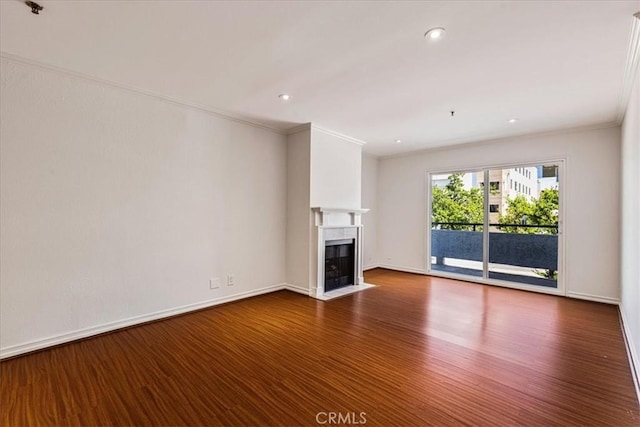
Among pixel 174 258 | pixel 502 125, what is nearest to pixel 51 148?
pixel 174 258

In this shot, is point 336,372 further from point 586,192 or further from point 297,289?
point 586,192

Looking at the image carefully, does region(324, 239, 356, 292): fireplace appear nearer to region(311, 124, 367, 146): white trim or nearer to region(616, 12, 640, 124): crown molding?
region(311, 124, 367, 146): white trim

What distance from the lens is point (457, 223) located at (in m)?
5.74

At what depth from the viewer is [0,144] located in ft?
8.05

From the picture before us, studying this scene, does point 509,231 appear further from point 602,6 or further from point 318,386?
point 318,386

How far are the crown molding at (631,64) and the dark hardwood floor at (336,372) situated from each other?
8.44 feet

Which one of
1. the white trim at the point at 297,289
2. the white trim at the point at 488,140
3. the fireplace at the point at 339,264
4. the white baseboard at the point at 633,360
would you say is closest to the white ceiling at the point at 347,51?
the white trim at the point at 488,140

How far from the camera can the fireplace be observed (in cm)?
474

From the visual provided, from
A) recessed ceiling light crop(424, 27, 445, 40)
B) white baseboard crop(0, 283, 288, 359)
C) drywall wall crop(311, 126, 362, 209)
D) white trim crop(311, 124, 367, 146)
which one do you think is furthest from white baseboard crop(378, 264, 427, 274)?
recessed ceiling light crop(424, 27, 445, 40)

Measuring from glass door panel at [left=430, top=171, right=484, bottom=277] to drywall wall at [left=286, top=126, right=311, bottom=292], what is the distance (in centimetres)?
297

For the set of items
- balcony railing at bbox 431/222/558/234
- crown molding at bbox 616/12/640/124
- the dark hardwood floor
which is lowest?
the dark hardwood floor

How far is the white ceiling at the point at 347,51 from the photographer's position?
1.95 meters

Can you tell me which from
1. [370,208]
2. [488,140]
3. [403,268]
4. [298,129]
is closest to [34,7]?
[298,129]

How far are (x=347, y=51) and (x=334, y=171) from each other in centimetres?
258
